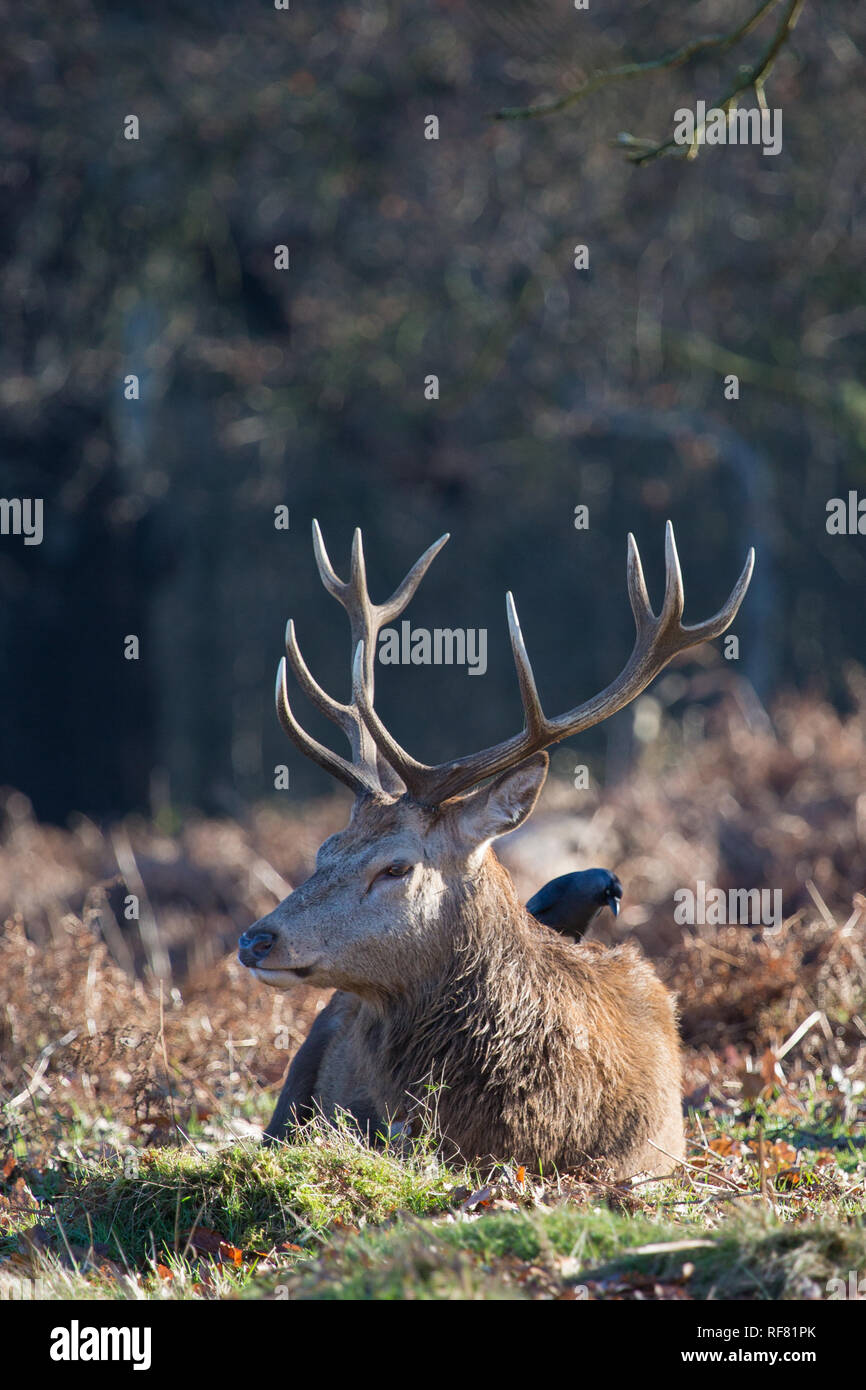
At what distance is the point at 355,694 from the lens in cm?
530

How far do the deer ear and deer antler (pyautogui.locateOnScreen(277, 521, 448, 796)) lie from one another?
0.31 meters

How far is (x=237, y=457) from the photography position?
66.4 ft

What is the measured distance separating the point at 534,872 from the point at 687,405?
7.56 m

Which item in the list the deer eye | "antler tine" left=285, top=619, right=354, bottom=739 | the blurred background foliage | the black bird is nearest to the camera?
the deer eye

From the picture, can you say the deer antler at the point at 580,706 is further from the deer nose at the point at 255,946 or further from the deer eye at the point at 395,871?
the deer nose at the point at 255,946

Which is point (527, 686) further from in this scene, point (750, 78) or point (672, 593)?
point (750, 78)

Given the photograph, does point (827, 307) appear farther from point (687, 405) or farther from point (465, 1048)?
point (465, 1048)

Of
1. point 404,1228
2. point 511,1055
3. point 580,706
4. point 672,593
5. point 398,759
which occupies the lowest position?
point 404,1228

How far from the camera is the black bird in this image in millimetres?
5699

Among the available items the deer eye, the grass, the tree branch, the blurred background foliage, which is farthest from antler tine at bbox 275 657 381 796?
the blurred background foliage

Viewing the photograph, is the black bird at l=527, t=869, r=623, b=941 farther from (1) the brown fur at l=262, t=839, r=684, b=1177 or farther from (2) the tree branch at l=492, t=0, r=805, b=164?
(2) the tree branch at l=492, t=0, r=805, b=164

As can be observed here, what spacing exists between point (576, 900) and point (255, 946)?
1.62m

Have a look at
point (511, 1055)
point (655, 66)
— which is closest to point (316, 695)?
point (511, 1055)

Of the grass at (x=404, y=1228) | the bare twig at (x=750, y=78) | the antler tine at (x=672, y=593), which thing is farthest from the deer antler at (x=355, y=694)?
the bare twig at (x=750, y=78)
